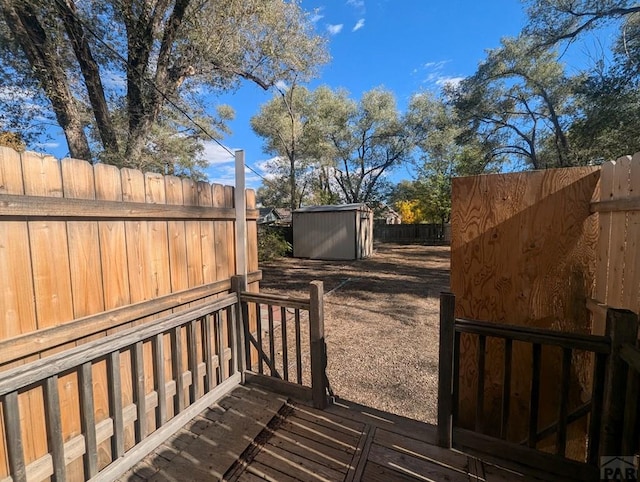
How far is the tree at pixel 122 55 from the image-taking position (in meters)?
4.52

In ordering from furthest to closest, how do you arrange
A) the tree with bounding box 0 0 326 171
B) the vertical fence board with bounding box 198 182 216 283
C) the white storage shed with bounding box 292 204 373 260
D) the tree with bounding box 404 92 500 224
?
1. the tree with bounding box 404 92 500 224
2. the white storage shed with bounding box 292 204 373 260
3. the tree with bounding box 0 0 326 171
4. the vertical fence board with bounding box 198 182 216 283

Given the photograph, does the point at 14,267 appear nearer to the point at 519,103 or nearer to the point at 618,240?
the point at 618,240

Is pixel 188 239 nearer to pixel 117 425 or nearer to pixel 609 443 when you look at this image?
pixel 117 425

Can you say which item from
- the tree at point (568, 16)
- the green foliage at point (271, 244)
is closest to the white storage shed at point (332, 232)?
the green foliage at point (271, 244)

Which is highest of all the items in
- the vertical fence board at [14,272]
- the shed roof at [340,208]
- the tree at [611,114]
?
the tree at [611,114]

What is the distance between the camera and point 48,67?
4.55 m

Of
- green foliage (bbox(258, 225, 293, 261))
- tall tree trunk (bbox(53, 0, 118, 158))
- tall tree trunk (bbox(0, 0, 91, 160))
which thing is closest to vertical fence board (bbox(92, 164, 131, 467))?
tall tree trunk (bbox(53, 0, 118, 158))

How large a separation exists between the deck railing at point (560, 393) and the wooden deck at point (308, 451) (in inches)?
3.8

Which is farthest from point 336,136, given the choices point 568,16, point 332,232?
point 568,16

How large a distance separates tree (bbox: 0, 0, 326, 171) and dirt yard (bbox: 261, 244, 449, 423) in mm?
4088

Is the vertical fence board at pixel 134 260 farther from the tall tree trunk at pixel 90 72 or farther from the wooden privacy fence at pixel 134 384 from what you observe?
the tall tree trunk at pixel 90 72

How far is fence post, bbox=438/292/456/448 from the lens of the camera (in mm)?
1643

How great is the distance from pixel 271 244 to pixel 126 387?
943 cm

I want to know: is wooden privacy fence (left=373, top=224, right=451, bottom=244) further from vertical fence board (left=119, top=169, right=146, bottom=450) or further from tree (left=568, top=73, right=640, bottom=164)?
vertical fence board (left=119, top=169, right=146, bottom=450)
